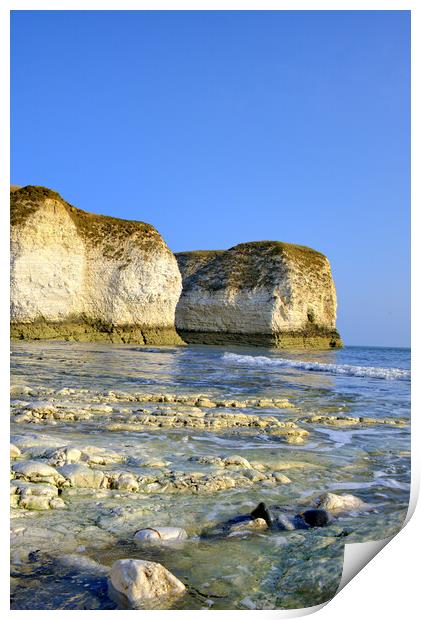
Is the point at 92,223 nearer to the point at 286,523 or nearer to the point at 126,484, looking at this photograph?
the point at 126,484

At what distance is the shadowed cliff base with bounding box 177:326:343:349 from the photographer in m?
45.7

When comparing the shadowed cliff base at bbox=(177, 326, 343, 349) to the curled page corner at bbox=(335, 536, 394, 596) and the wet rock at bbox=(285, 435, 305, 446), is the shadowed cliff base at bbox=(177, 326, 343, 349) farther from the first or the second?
the curled page corner at bbox=(335, 536, 394, 596)

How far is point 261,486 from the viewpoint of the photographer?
3.51 m

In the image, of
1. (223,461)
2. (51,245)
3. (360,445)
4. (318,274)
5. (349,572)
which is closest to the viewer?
(349,572)

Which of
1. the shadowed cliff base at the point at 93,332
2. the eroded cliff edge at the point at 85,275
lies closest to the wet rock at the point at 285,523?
the shadowed cliff base at the point at 93,332

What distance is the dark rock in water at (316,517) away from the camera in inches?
112

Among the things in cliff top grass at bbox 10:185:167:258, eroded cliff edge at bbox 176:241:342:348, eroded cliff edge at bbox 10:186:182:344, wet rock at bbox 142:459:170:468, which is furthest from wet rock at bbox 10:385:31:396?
eroded cliff edge at bbox 176:241:342:348

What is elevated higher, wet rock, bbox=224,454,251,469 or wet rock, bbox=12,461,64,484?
wet rock, bbox=12,461,64,484

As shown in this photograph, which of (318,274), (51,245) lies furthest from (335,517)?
(318,274)

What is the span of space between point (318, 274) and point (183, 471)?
153 ft

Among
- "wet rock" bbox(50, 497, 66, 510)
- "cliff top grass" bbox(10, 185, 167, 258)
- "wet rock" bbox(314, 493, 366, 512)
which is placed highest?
"cliff top grass" bbox(10, 185, 167, 258)

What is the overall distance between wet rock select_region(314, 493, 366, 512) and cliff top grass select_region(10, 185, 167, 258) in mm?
26901

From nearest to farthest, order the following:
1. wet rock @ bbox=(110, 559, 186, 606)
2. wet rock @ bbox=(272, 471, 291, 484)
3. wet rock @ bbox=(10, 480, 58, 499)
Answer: wet rock @ bbox=(110, 559, 186, 606) < wet rock @ bbox=(10, 480, 58, 499) < wet rock @ bbox=(272, 471, 291, 484)

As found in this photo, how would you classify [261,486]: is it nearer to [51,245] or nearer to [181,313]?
[51,245]
